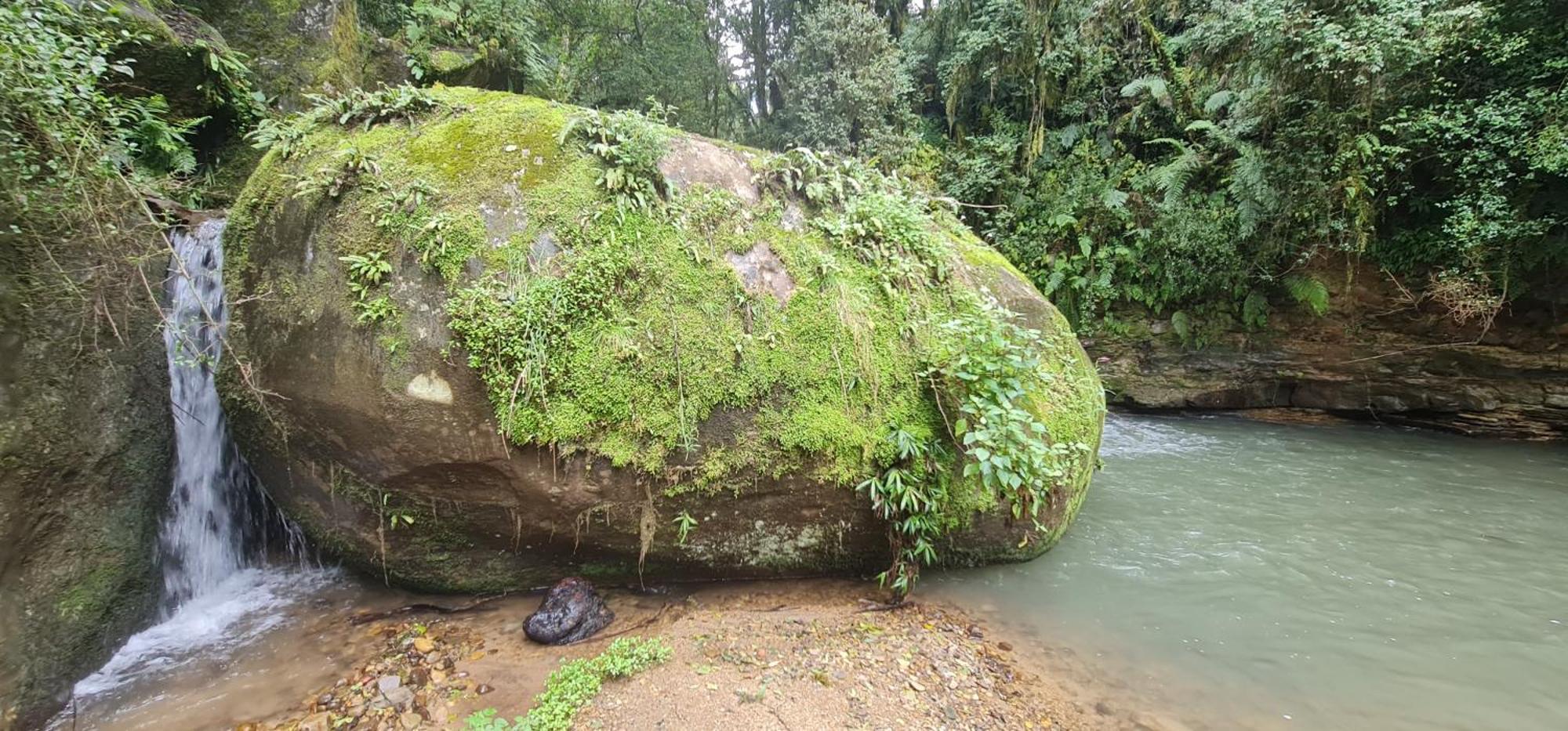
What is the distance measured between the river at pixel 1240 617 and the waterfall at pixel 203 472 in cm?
20

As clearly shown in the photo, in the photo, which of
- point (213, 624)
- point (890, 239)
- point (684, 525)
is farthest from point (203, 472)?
point (890, 239)

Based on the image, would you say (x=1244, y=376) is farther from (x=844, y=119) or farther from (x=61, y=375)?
(x=61, y=375)

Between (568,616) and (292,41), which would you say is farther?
(292,41)

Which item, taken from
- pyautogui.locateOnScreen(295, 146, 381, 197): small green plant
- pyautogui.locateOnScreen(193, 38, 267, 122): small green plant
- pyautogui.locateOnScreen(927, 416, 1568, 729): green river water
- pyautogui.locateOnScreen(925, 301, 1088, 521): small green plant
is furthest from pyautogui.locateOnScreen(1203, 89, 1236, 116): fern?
pyautogui.locateOnScreen(193, 38, 267, 122): small green plant

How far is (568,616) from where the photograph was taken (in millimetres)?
4047

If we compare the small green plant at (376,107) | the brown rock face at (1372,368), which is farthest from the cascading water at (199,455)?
the brown rock face at (1372,368)

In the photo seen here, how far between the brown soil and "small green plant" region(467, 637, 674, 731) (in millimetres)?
70

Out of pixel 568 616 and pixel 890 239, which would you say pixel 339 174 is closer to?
pixel 568 616

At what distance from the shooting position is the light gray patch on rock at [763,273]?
4594 millimetres

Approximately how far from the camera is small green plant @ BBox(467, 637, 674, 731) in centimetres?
314

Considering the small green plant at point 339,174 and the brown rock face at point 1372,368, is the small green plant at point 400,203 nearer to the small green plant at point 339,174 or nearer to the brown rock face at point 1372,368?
the small green plant at point 339,174

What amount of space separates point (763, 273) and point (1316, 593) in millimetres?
4735

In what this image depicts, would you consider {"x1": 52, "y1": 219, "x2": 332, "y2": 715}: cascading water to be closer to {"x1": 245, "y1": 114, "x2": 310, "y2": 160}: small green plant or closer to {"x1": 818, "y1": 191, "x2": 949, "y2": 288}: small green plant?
{"x1": 245, "y1": 114, "x2": 310, "y2": 160}: small green plant

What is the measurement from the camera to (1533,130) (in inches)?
268
